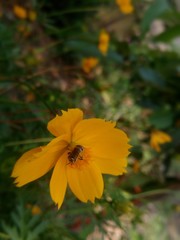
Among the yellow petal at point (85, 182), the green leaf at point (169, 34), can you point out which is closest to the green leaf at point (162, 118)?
the green leaf at point (169, 34)

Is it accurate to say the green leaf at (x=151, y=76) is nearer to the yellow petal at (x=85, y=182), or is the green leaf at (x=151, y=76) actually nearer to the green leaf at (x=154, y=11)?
the green leaf at (x=154, y=11)

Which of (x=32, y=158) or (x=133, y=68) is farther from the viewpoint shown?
(x=133, y=68)

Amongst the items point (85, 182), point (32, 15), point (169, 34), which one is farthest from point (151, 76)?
point (85, 182)

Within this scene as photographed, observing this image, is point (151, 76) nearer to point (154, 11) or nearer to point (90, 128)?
point (154, 11)

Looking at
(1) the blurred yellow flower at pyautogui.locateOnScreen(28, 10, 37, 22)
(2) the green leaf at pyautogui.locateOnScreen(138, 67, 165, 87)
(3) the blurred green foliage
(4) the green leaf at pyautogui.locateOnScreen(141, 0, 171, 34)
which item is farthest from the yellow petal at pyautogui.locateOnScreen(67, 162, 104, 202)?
(4) the green leaf at pyautogui.locateOnScreen(141, 0, 171, 34)

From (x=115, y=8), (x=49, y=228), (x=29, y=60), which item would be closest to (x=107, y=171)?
(x=49, y=228)

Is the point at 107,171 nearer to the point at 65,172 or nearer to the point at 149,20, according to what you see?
the point at 65,172
